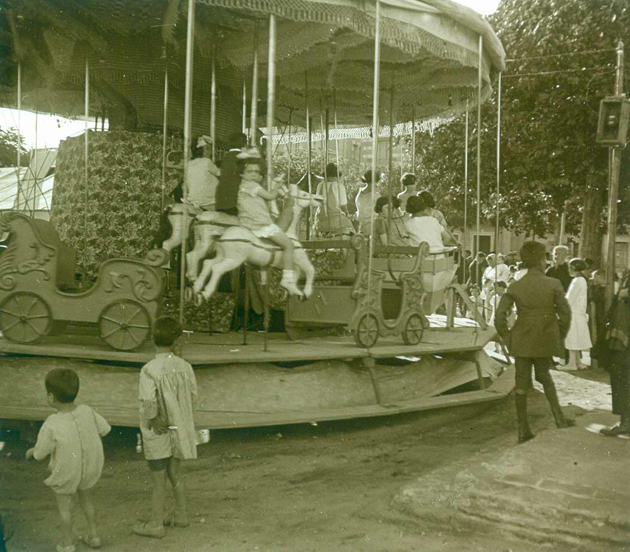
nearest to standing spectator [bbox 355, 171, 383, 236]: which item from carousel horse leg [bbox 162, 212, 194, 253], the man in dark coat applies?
carousel horse leg [bbox 162, 212, 194, 253]

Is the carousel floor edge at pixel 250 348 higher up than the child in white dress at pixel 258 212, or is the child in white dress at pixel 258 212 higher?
the child in white dress at pixel 258 212

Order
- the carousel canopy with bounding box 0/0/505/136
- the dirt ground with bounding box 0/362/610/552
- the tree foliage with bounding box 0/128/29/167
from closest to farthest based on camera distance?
the dirt ground with bounding box 0/362/610/552 < the carousel canopy with bounding box 0/0/505/136 < the tree foliage with bounding box 0/128/29/167

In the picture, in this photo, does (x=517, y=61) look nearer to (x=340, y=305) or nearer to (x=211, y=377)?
(x=340, y=305)

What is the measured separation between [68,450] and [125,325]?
8.43 feet

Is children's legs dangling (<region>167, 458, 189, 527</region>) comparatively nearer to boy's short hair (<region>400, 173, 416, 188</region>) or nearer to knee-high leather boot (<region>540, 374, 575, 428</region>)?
knee-high leather boot (<region>540, 374, 575, 428</region>)

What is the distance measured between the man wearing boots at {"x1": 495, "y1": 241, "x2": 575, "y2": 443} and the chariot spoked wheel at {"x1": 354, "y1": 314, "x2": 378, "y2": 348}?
1391mm

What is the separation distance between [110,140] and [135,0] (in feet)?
9.86

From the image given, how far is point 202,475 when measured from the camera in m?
6.39

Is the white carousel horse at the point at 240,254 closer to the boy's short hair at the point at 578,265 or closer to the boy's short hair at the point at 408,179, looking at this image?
the boy's short hair at the point at 408,179

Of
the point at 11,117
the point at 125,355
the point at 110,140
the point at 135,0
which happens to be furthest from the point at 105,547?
the point at 11,117

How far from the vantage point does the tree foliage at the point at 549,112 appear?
58.7ft

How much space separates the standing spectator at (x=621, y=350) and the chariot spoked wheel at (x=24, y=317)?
16.3 feet

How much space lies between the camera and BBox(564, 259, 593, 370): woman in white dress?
1238 centimetres

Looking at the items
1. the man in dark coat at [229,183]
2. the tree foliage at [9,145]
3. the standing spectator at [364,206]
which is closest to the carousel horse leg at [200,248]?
the man in dark coat at [229,183]
